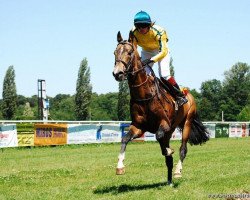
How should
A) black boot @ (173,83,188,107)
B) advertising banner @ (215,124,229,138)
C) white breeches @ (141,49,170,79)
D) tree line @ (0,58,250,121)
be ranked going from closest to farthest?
white breeches @ (141,49,170,79) → black boot @ (173,83,188,107) → advertising banner @ (215,124,229,138) → tree line @ (0,58,250,121)

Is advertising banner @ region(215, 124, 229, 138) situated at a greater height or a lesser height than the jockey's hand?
lesser

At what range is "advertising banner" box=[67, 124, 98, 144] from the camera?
97.3ft

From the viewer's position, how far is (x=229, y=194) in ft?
26.6

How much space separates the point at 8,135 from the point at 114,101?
145514mm

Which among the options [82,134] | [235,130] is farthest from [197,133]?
[235,130]

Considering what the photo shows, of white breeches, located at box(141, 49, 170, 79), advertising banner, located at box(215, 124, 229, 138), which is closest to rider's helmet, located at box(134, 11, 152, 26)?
white breeches, located at box(141, 49, 170, 79)

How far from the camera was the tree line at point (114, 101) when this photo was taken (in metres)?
79.6

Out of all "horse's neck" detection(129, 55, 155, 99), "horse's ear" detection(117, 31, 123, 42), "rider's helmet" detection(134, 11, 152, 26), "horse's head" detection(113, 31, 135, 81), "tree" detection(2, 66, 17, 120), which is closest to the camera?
"horse's head" detection(113, 31, 135, 81)

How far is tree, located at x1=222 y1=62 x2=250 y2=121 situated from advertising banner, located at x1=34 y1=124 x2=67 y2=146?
352 ft

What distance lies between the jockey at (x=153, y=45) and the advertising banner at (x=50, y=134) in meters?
18.7

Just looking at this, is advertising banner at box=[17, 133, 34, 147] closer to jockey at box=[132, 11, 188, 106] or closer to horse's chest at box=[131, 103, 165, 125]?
jockey at box=[132, 11, 188, 106]

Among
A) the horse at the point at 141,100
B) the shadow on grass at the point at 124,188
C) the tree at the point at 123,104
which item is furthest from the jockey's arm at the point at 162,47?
the tree at the point at 123,104

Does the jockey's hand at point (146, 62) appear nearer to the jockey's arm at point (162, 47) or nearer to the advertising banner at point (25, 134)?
the jockey's arm at point (162, 47)

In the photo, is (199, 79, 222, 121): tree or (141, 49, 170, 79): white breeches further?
(199, 79, 222, 121): tree
